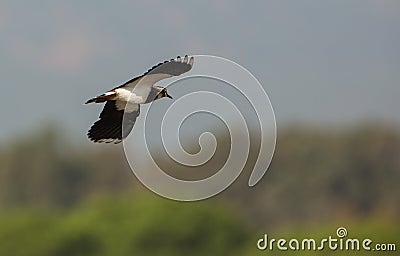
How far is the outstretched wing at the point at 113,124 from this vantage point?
413 centimetres

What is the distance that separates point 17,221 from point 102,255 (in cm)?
112

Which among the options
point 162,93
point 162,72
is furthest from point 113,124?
point 162,72

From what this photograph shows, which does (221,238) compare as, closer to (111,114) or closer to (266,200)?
(266,200)

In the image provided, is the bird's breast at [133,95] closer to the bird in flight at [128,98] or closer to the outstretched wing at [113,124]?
the bird in flight at [128,98]

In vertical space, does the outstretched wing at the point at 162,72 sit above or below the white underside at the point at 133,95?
above

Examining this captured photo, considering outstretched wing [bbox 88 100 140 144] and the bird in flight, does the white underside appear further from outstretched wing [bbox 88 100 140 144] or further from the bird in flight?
outstretched wing [bbox 88 100 140 144]

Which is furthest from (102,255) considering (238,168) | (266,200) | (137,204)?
(238,168)

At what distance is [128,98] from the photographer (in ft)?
13.0

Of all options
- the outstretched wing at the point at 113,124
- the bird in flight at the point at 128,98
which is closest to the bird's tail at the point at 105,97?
the bird in flight at the point at 128,98

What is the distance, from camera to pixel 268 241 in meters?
8.41

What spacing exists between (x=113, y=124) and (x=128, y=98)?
264 mm

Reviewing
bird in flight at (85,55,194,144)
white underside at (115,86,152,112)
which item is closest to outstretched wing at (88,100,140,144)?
bird in flight at (85,55,194,144)

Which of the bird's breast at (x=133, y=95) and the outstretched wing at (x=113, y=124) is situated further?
the outstretched wing at (x=113, y=124)

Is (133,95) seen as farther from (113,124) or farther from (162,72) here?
(113,124)
